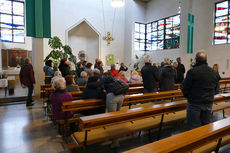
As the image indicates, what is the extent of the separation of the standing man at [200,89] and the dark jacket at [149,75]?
1327mm

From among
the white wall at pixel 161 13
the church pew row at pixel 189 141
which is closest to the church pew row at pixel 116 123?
the church pew row at pixel 189 141

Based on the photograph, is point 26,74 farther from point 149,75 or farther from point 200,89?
point 200,89

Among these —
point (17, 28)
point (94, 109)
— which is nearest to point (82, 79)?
point (94, 109)

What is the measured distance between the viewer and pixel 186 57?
954cm

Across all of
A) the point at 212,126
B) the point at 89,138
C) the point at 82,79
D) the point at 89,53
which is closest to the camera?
the point at 212,126

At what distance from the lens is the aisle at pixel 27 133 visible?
2.57 m

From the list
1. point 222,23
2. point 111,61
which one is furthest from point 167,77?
point 111,61

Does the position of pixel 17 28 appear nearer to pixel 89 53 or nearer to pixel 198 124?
pixel 89 53

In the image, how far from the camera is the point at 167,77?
13.4 ft

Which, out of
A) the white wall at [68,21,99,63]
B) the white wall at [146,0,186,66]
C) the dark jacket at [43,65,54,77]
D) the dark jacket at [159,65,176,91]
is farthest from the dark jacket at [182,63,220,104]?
the white wall at [68,21,99,63]

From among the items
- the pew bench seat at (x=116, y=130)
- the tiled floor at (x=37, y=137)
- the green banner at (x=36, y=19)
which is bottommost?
the tiled floor at (x=37, y=137)

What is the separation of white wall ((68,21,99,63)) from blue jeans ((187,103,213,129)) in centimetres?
1110

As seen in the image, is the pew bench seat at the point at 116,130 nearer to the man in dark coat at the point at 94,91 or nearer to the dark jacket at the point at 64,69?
the man in dark coat at the point at 94,91

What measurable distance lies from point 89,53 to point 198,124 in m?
11.6
